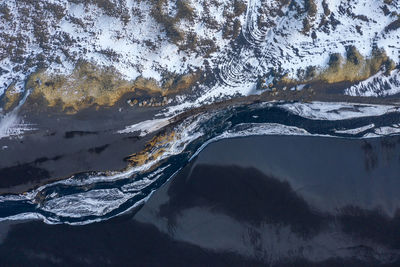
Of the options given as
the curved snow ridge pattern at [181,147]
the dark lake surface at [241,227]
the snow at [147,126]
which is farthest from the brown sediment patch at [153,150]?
the dark lake surface at [241,227]

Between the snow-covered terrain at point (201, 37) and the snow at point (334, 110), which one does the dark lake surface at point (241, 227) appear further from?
the snow-covered terrain at point (201, 37)

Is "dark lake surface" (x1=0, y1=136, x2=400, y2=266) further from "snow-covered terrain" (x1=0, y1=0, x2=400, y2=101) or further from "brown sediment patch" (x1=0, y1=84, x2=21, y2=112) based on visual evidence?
"brown sediment patch" (x1=0, y1=84, x2=21, y2=112)

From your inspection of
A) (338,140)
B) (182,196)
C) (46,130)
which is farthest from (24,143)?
(338,140)

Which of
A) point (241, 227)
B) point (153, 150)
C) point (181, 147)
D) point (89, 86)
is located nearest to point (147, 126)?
point (153, 150)

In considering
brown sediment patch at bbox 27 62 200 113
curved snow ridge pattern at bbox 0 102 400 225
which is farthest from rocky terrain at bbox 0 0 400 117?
curved snow ridge pattern at bbox 0 102 400 225

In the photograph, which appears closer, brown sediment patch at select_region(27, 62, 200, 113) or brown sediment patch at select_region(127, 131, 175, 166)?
brown sediment patch at select_region(27, 62, 200, 113)

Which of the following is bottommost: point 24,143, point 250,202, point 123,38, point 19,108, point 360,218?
point 360,218

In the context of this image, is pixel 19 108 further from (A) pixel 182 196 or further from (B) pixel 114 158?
(A) pixel 182 196
